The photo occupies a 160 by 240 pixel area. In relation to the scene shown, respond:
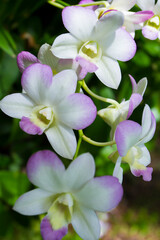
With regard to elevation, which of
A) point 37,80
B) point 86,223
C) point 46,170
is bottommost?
point 86,223

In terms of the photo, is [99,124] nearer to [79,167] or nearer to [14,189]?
[14,189]

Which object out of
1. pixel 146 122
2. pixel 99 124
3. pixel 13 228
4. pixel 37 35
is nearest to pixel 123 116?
pixel 146 122

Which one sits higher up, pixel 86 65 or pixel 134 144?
pixel 86 65

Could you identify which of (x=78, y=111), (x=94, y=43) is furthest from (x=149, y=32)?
(x=78, y=111)

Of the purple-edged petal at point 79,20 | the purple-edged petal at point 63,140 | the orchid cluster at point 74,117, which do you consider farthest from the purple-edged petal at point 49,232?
the purple-edged petal at point 79,20

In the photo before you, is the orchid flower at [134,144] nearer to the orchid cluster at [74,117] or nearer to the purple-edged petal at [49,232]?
the orchid cluster at [74,117]

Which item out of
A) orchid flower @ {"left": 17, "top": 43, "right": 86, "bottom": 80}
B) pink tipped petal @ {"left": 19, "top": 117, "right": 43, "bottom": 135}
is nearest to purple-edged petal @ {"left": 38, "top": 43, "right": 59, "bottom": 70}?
orchid flower @ {"left": 17, "top": 43, "right": 86, "bottom": 80}

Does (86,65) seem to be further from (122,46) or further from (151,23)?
(151,23)
